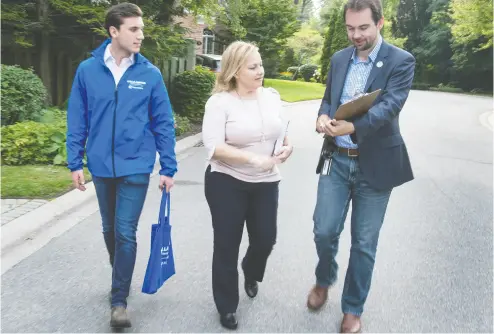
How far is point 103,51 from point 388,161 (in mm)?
1872

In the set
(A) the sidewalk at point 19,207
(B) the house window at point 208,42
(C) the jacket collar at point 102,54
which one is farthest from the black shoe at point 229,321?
(B) the house window at point 208,42

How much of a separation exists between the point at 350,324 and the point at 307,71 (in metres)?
46.6

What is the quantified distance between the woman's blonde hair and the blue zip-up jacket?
1.34 feet

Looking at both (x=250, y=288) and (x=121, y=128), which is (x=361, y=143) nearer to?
(x=250, y=288)

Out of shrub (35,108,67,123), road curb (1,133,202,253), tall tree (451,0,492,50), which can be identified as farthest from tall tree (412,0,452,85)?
road curb (1,133,202,253)

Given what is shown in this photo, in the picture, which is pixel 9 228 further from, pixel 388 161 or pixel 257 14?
pixel 257 14

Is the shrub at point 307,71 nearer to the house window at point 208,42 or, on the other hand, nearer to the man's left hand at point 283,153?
the house window at point 208,42

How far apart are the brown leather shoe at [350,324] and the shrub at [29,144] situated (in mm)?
5541

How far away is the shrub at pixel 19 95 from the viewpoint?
8.97m

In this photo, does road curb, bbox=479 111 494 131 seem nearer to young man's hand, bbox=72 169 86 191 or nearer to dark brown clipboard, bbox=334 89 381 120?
dark brown clipboard, bbox=334 89 381 120

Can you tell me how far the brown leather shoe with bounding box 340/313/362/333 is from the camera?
3.45 metres

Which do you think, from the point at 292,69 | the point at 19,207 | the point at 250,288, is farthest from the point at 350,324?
the point at 292,69

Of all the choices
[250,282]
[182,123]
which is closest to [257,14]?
[182,123]

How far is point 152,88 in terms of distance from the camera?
344 centimetres
